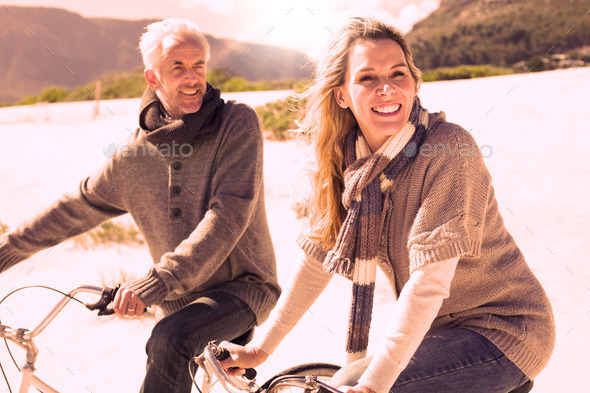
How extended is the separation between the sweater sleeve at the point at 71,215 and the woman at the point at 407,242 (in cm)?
106

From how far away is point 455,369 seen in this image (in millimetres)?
1904

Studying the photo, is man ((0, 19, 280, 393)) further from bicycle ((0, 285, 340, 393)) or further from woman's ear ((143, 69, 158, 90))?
bicycle ((0, 285, 340, 393))

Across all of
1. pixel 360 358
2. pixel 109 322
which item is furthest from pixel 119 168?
pixel 109 322

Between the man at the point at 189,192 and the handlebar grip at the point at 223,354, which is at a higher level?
the man at the point at 189,192

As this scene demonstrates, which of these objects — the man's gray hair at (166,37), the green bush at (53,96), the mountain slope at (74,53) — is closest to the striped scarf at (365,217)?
the man's gray hair at (166,37)

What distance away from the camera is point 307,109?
2.46 metres

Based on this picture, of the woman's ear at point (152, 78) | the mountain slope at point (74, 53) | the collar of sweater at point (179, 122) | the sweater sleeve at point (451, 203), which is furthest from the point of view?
the mountain slope at point (74, 53)

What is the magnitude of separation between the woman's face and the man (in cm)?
81

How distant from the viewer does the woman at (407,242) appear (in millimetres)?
1853

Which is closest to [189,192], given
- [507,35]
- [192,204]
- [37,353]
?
[192,204]

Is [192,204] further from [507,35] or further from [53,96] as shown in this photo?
[507,35]

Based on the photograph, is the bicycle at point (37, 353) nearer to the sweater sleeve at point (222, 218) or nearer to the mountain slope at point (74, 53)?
the sweater sleeve at point (222, 218)

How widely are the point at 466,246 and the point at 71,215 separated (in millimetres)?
1869

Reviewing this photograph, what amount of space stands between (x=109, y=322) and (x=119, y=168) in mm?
2563
